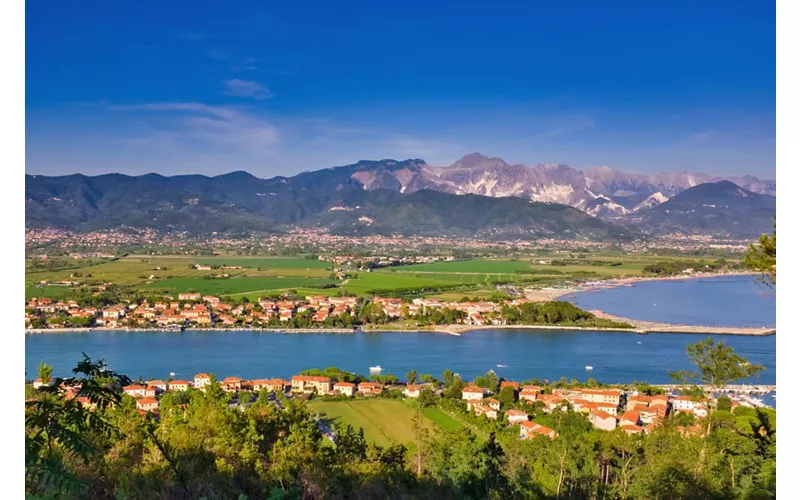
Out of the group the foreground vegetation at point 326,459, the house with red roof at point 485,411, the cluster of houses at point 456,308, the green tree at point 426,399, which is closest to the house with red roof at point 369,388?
the green tree at point 426,399

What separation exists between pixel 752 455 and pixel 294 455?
8.30ft

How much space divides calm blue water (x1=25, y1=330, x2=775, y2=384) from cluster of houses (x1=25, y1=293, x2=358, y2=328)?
90 cm

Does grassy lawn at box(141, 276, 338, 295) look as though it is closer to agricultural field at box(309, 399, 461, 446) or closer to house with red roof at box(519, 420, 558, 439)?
agricultural field at box(309, 399, 461, 446)

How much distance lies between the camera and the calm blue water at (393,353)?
1023 cm

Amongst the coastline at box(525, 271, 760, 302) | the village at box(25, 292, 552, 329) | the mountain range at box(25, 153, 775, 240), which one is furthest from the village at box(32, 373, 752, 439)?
the mountain range at box(25, 153, 775, 240)

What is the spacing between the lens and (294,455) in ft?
9.61

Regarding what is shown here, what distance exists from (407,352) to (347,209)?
59.9 meters

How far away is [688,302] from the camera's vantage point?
755 inches

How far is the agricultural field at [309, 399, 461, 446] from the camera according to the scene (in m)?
6.71

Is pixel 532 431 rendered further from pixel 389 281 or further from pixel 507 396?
pixel 389 281

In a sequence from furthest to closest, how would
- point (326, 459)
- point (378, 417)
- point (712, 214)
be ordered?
1. point (712, 214)
2. point (378, 417)
3. point (326, 459)

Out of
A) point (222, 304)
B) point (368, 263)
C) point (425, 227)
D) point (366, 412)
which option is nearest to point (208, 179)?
point (425, 227)

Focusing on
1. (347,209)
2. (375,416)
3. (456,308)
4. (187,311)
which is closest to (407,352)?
(375,416)

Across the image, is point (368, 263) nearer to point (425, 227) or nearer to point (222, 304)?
point (222, 304)
